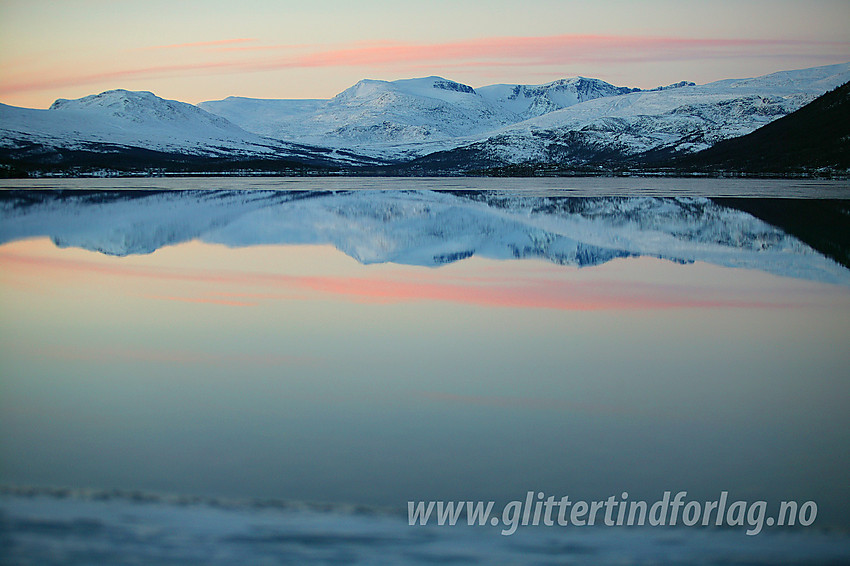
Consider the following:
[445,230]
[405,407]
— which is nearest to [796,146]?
[445,230]

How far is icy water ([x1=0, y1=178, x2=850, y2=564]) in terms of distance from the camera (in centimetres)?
482

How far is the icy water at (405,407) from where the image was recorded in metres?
4.82

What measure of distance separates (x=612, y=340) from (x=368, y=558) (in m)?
6.12

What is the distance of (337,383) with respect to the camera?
7.94 meters

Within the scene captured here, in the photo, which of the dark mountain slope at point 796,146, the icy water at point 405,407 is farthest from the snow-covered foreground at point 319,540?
the dark mountain slope at point 796,146

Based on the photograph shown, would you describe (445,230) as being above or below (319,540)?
above

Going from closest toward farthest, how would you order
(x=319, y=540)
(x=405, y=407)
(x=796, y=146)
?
(x=319, y=540) < (x=405, y=407) < (x=796, y=146)

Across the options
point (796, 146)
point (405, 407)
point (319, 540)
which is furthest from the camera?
point (796, 146)

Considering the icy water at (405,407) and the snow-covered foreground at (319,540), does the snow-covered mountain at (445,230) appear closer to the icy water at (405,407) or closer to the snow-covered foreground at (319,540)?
the icy water at (405,407)

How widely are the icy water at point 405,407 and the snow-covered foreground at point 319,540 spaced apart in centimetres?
2

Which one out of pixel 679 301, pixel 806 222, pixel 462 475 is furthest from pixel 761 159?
pixel 462 475

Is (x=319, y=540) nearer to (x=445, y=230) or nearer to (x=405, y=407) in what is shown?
(x=405, y=407)

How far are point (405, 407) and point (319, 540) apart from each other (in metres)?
2.59

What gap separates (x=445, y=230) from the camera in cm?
2538
